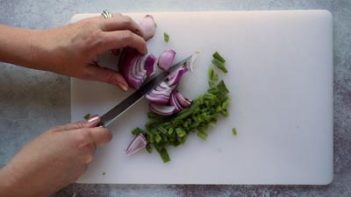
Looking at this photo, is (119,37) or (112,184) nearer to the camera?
(119,37)

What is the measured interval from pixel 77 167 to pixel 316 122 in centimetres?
Result: 67

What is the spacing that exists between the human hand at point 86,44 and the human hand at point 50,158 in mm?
136

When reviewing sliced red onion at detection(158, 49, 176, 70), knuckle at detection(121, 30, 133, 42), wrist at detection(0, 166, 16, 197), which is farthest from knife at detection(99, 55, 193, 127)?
wrist at detection(0, 166, 16, 197)

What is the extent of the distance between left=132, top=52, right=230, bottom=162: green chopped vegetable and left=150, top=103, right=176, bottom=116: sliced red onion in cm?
2

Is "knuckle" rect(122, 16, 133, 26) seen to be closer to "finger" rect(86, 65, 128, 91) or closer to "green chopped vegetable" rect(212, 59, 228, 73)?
"finger" rect(86, 65, 128, 91)

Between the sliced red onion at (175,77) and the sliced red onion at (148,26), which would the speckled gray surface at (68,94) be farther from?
the sliced red onion at (175,77)

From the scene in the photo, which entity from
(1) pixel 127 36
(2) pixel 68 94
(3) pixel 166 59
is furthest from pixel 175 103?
(2) pixel 68 94

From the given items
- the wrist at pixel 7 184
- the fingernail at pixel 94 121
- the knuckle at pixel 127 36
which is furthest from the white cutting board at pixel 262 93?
the wrist at pixel 7 184

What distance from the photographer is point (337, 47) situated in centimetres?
124

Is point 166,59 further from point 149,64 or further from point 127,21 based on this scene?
point 127,21

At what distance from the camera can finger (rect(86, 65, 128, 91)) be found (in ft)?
3.88

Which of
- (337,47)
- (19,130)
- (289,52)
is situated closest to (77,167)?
(19,130)

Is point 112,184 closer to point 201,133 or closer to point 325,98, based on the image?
point 201,133

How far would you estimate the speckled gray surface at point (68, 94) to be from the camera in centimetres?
124
